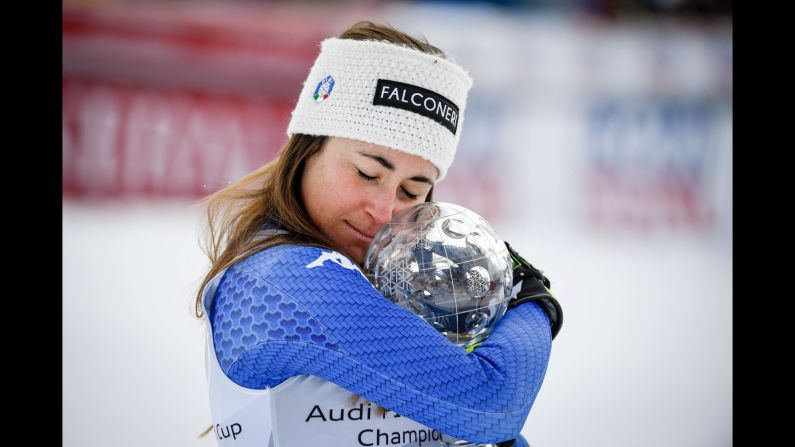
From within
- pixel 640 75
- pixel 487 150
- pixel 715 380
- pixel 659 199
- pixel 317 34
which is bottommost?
pixel 715 380

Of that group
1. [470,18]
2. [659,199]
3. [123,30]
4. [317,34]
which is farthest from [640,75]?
[123,30]

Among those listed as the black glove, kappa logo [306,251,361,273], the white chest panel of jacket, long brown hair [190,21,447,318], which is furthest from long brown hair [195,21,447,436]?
the black glove

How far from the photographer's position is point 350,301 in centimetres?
112

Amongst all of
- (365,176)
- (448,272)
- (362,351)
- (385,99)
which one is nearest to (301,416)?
(362,351)

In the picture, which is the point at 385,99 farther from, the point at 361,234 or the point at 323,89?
the point at 361,234

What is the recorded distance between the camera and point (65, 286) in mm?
3535

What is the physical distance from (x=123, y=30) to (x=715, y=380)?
159 inches

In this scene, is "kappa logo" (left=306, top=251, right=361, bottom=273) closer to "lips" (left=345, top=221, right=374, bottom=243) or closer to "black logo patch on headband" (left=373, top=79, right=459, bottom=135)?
"lips" (left=345, top=221, right=374, bottom=243)

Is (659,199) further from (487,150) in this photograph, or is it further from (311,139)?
(311,139)

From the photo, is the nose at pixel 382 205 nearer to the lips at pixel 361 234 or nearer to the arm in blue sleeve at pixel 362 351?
the lips at pixel 361 234

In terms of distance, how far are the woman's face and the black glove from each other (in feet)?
0.89

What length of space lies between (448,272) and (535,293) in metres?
0.24
